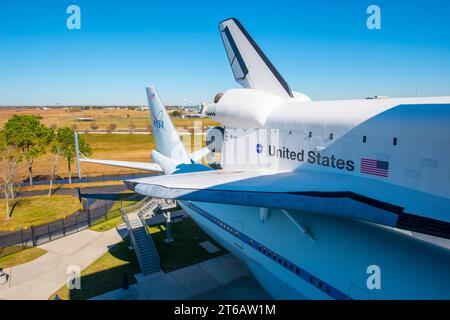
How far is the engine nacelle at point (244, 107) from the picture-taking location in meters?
12.1

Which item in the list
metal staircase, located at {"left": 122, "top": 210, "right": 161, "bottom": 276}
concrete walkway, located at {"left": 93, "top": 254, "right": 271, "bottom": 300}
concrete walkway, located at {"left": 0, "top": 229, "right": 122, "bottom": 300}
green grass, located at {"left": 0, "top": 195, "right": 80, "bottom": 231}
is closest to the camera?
concrete walkway, located at {"left": 93, "top": 254, "right": 271, "bottom": 300}

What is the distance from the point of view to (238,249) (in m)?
14.6

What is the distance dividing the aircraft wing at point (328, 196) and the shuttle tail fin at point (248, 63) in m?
5.39

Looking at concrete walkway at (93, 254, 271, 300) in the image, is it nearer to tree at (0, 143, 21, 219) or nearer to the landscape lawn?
the landscape lawn

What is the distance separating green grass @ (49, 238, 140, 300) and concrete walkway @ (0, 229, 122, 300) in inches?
25.3

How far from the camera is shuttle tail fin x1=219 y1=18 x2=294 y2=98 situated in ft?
44.5

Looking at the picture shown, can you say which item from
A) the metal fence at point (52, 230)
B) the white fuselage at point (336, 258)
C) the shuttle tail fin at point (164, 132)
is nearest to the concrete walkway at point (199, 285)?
the white fuselage at point (336, 258)

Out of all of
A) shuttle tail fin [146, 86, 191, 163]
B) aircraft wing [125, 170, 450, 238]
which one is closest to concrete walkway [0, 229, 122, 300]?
shuttle tail fin [146, 86, 191, 163]

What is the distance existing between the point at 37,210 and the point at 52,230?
241 inches

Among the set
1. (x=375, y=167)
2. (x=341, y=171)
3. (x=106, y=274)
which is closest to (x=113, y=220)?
(x=106, y=274)


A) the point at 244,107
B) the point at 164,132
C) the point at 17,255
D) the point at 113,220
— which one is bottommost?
the point at 17,255

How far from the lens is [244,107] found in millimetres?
12484

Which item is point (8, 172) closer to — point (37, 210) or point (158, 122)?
point (37, 210)

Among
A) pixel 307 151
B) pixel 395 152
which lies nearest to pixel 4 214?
pixel 307 151
